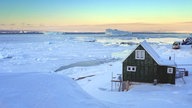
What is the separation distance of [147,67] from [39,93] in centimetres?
A: 1852

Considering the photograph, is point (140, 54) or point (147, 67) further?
point (147, 67)

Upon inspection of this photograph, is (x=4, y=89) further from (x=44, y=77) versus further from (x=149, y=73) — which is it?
(x=149, y=73)

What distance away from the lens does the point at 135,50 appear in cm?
2488

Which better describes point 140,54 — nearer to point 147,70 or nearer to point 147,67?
point 147,67

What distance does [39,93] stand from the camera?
7461 mm

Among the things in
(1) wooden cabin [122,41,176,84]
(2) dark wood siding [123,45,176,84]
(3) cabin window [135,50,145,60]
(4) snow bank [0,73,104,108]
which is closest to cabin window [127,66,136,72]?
(1) wooden cabin [122,41,176,84]

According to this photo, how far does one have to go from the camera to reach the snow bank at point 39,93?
6.89m

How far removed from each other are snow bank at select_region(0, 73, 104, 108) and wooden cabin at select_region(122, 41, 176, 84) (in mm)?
16450

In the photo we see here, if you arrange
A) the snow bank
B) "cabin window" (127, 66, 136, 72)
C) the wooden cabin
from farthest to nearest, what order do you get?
"cabin window" (127, 66, 136, 72), the wooden cabin, the snow bank

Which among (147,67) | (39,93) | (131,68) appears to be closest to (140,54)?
(147,67)

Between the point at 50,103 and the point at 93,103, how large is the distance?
154cm

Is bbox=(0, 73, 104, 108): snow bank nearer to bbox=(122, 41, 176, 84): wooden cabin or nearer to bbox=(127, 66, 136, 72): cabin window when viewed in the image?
bbox=(122, 41, 176, 84): wooden cabin

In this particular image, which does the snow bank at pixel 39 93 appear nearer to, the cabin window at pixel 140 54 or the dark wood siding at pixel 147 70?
the cabin window at pixel 140 54

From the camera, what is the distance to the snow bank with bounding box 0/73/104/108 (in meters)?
6.89
